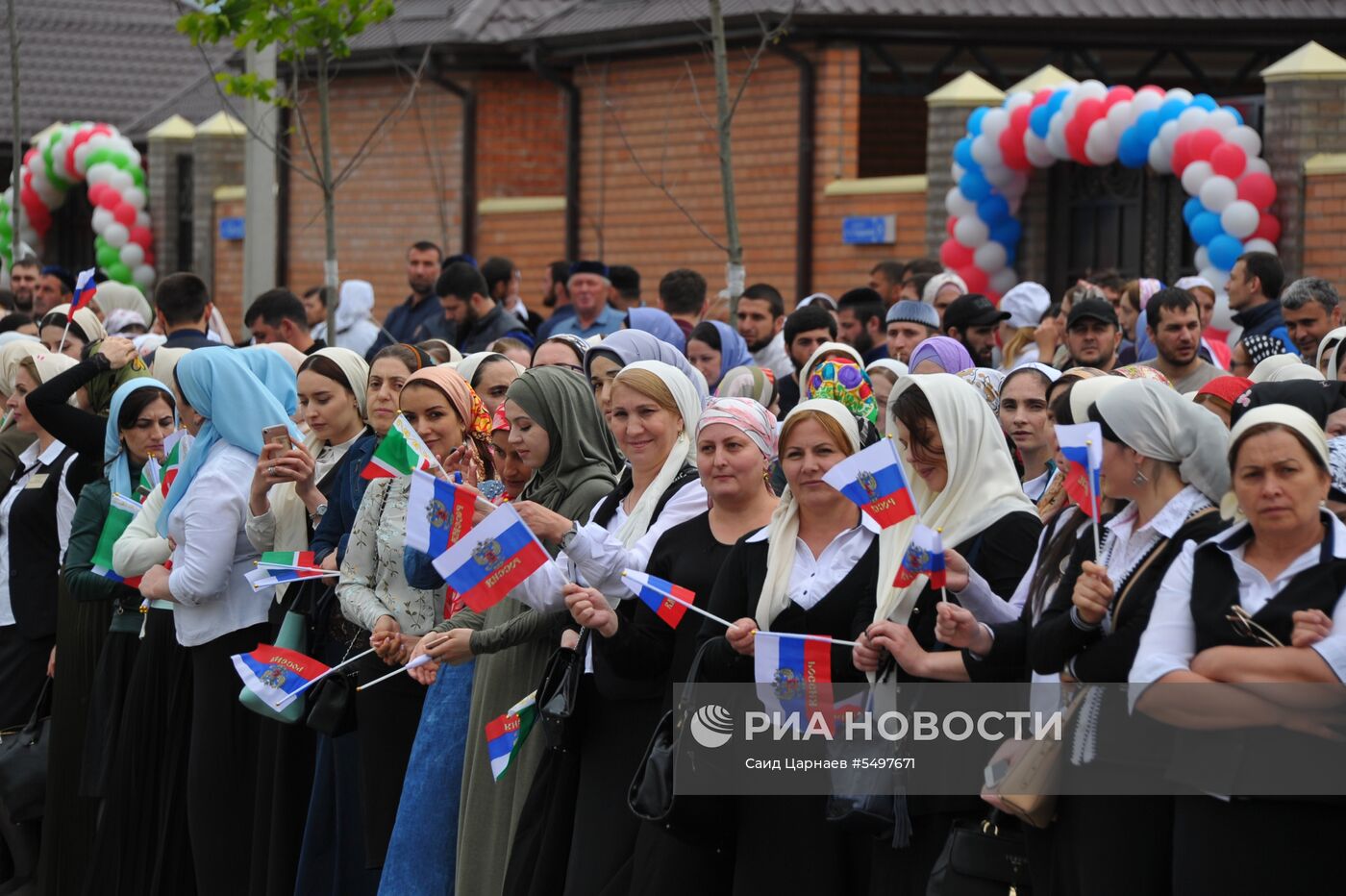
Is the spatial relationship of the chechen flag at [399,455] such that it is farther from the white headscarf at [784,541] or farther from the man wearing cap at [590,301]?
the man wearing cap at [590,301]

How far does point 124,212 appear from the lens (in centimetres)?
2684

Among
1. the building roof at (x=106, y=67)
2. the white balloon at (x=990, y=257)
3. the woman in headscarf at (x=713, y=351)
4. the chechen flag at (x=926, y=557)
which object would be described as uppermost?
the building roof at (x=106, y=67)

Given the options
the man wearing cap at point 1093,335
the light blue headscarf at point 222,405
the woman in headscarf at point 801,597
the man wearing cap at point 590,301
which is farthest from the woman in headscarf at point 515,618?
the man wearing cap at point 590,301

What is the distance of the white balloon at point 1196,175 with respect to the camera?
47.0 feet

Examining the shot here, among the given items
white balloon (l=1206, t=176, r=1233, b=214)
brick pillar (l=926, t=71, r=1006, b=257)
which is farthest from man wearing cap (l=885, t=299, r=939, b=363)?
brick pillar (l=926, t=71, r=1006, b=257)

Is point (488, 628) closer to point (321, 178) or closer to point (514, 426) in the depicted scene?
point (514, 426)

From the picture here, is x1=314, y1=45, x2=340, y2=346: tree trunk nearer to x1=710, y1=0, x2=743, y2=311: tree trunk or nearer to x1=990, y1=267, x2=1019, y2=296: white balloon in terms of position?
x1=710, y1=0, x2=743, y2=311: tree trunk

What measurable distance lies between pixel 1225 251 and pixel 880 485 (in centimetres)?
986

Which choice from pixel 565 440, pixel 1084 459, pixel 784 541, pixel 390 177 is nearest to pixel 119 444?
pixel 565 440

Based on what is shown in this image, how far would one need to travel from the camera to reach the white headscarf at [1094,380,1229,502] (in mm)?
4656

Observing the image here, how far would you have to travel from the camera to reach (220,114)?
26.8 meters

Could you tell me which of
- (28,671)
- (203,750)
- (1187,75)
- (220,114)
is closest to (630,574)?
(203,750)

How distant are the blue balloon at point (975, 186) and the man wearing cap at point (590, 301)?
527cm

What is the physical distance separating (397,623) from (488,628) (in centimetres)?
39
